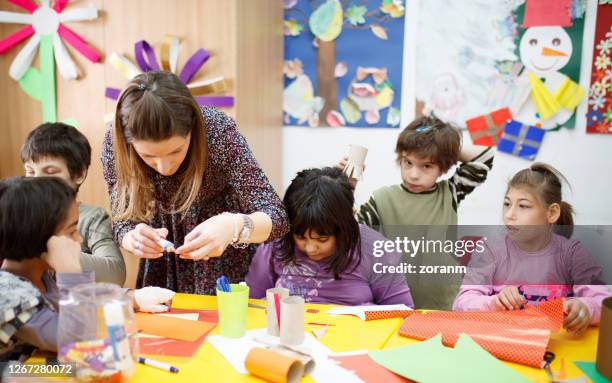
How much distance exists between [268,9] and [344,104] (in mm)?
593

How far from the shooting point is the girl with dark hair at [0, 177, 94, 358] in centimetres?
93

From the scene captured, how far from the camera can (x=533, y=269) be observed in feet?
4.32

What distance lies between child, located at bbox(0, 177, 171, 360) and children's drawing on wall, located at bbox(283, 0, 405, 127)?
69.0 inches

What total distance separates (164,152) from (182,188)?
19 centimetres

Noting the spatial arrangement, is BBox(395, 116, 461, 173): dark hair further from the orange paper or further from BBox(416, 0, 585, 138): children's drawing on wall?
the orange paper

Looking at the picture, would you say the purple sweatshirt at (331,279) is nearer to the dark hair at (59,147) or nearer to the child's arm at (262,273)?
the child's arm at (262,273)

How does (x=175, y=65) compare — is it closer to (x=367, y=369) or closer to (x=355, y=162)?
(x=355, y=162)

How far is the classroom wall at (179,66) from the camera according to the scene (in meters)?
2.22

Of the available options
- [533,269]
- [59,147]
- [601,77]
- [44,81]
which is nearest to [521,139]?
[601,77]

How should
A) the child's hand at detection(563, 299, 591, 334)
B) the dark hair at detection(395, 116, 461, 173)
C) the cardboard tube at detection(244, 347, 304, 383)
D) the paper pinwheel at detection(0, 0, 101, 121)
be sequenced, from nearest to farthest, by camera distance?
the cardboard tube at detection(244, 347, 304, 383)
the child's hand at detection(563, 299, 591, 334)
the dark hair at detection(395, 116, 461, 173)
the paper pinwheel at detection(0, 0, 101, 121)

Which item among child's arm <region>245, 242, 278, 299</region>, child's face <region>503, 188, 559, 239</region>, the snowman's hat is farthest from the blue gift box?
child's arm <region>245, 242, 278, 299</region>

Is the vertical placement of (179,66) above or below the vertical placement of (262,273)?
above

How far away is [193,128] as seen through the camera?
1313mm

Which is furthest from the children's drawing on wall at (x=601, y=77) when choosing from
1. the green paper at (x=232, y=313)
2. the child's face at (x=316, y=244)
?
the green paper at (x=232, y=313)
